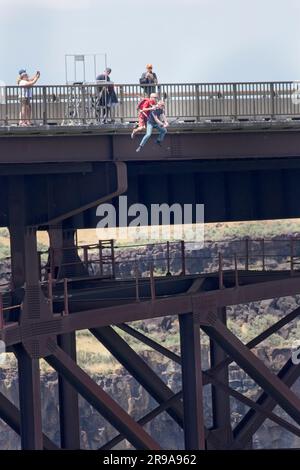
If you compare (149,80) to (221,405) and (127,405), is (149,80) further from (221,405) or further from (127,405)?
(127,405)

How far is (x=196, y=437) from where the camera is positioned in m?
45.4

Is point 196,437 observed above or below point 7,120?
below

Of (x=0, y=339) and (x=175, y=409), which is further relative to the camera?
(x=175, y=409)

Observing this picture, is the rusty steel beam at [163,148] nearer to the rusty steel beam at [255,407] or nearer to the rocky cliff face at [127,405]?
the rusty steel beam at [255,407]

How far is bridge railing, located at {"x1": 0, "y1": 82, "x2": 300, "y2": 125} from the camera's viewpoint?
41.5 m

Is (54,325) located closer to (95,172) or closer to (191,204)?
(95,172)

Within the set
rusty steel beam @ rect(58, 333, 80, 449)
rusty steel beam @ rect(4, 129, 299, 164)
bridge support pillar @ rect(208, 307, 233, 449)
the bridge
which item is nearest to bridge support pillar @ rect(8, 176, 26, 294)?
the bridge

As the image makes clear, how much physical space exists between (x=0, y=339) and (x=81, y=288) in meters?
9.19

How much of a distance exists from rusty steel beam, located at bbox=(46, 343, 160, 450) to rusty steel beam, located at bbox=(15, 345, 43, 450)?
3.03 feet

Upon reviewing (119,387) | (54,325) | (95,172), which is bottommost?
(119,387)

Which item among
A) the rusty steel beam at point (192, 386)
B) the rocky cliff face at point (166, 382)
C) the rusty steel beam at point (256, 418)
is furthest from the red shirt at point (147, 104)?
the rocky cliff face at point (166, 382)

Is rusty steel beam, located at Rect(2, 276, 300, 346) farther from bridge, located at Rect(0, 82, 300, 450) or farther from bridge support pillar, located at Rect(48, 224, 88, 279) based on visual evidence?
bridge support pillar, located at Rect(48, 224, 88, 279)
